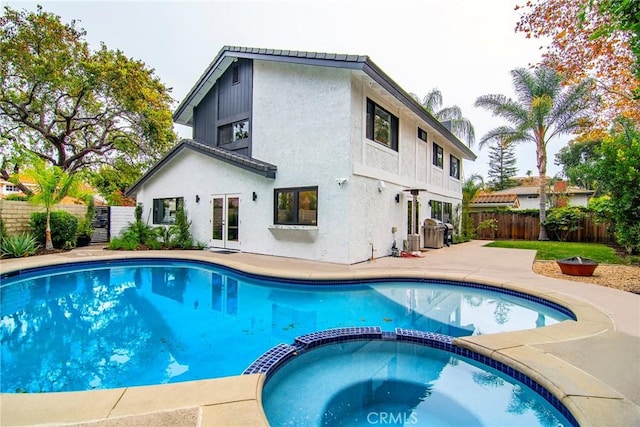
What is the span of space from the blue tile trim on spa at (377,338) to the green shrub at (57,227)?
43.3ft

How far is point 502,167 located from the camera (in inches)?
1795

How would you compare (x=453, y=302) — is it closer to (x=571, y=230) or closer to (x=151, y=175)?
(x=151, y=175)

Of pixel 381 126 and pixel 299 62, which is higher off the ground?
pixel 299 62

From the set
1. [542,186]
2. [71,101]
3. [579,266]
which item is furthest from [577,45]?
[71,101]

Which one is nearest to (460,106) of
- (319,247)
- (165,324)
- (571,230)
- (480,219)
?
(480,219)

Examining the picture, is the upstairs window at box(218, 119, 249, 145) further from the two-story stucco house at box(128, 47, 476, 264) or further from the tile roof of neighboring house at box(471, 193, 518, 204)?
the tile roof of neighboring house at box(471, 193, 518, 204)

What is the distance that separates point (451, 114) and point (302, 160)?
68.9 feet

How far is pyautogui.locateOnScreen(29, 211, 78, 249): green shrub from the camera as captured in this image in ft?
40.4

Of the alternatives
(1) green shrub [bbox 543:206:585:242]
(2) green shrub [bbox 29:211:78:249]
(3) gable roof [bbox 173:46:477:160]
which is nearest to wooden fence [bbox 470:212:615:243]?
(1) green shrub [bbox 543:206:585:242]

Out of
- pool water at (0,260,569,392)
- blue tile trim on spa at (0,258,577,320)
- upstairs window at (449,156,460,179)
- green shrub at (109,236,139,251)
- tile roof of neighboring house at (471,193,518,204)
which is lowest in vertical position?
pool water at (0,260,569,392)

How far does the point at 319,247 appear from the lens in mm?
10156

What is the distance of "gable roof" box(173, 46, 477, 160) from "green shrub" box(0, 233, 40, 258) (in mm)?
8450

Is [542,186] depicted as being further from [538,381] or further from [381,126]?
[538,381]

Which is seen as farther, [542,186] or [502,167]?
[502,167]
